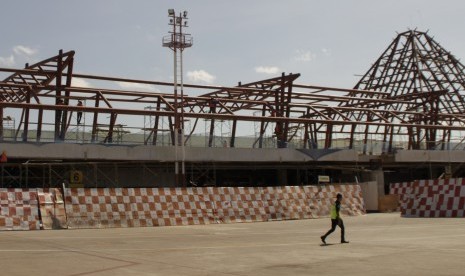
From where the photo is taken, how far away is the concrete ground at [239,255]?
11227mm

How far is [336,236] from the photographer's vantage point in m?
19.7

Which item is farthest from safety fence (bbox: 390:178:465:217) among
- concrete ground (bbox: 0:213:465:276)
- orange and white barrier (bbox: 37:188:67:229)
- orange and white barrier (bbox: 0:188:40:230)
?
orange and white barrier (bbox: 0:188:40:230)

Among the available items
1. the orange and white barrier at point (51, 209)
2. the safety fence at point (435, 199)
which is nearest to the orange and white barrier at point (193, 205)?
the orange and white barrier at point (51, 209)

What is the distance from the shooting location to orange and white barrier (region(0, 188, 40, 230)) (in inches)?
959

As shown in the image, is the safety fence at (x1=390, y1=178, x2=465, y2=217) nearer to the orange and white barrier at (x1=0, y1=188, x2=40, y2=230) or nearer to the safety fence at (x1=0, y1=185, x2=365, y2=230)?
the safety fence at (x1=0, y1=185, x2=365, y2=230)

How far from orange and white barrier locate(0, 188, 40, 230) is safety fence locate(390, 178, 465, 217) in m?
19.7

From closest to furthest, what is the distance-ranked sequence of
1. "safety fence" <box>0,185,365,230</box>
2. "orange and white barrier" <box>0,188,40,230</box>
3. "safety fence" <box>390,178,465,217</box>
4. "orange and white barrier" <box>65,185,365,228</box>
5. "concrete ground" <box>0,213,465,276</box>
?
"concrete ground" <box>0,213,465,276</box> → "orange and white barrier" <box>0,188,40,230</box> → "safety fence" <box>0,185,365,230</box> → "orange and white barrier" <box>65,185,365,228</box> → "safety fence" <box>390,178,465,217</box>

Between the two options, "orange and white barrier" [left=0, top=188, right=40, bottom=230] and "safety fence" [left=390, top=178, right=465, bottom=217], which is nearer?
"orange and white barrier" [left=0, top=188, right=40, bottom=230]

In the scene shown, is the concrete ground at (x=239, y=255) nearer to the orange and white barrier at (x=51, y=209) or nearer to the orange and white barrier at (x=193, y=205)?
the orange and white barrier at (x=51, y=209)

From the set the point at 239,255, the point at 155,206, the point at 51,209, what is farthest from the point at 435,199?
the point at 239,255

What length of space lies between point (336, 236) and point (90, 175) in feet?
79.1

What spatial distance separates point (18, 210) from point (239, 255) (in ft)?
46.9

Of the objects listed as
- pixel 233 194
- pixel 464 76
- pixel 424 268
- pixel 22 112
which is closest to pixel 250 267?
pixel 424 268

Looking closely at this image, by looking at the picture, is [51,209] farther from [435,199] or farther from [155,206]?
[435,199]
